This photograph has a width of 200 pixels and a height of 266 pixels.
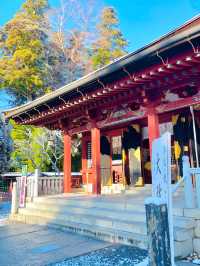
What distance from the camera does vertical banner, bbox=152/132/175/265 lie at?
8.13ft

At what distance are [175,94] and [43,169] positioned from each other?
1369 cm

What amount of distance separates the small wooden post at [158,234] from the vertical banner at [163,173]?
0.04 metres

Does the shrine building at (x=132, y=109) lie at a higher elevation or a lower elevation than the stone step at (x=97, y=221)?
higher

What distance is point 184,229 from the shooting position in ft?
14.4

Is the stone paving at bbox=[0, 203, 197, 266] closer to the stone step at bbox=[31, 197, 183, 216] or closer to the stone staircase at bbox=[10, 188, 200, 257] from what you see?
the stone staircase at bbox=[10, 188, 200, 257]

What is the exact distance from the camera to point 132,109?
7.81 m

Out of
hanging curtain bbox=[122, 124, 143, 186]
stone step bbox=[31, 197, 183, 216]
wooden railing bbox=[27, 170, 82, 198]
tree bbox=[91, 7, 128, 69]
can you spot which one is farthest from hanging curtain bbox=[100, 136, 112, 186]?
tree bbox=[91, 7, 128, 69]

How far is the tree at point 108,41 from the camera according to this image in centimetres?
2520

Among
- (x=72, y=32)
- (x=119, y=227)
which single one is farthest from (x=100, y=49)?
(x=119, y=227)

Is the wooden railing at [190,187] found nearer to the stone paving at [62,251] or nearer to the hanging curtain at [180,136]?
the stone paving at [62,251]

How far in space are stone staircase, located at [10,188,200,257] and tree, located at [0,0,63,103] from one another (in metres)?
15.6

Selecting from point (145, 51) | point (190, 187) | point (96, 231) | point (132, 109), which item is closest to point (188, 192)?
point (190, 187)

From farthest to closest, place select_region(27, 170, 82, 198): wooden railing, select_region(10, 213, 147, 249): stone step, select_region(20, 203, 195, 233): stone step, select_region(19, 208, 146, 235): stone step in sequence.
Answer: select_region(27, 170, 82, 198): wooden railing < select_region(19, 208, 146, 235): stone step < select_region(10, 213, 147, 249): stone step < select_region(20, 203, 195, 233): stone step

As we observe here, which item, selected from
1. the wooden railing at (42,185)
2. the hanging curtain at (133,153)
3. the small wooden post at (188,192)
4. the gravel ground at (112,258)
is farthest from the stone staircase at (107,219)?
the hanging curtain at (133,153)
